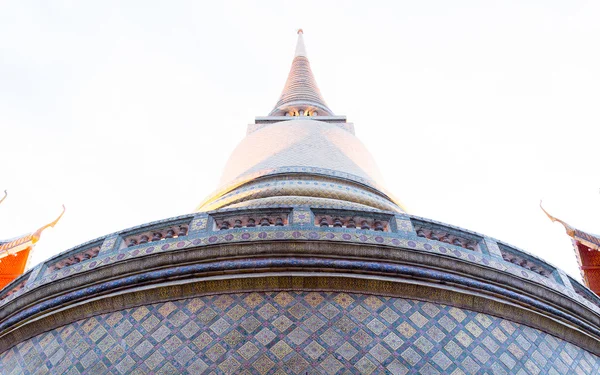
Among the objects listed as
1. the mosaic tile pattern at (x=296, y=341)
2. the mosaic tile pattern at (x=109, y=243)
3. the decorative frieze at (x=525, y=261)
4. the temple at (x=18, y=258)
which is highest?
the temple at (x=18, y=258)

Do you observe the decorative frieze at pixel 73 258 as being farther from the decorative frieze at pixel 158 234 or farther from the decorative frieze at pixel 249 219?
the decorative frieze at pixel 249 219

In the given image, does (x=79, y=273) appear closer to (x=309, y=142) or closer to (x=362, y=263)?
(x=362, y=263)

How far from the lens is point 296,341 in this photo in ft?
17.7

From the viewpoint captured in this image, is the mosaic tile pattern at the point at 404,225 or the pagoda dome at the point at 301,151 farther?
the pagoda dome at the point at 301,151

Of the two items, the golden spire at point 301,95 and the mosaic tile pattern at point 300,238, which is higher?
the golden spire at point 301,95

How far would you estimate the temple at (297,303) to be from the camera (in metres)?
5.39

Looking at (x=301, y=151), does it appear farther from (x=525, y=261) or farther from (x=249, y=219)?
(x=525, y=261)

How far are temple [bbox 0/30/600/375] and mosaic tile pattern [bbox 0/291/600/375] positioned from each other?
0.01 metres

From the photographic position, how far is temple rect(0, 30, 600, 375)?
17.7 ft

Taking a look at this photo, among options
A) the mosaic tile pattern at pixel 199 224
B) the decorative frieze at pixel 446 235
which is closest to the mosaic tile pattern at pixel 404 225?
the decorative frieze at pixel 446 235

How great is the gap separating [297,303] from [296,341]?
0.51 m

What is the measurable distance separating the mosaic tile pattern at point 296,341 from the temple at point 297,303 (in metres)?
0.01

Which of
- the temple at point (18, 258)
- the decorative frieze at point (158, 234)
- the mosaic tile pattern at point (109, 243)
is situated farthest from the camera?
the temple at point (18, 258)

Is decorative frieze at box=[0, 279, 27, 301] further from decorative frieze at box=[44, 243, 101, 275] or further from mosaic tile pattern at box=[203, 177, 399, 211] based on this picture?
mosaic tile pattern at box=[203, 177, 399, 211]
